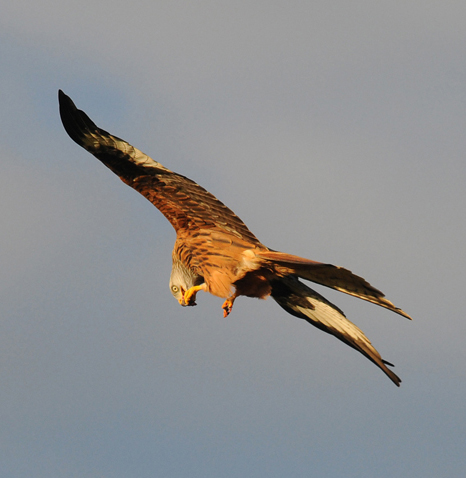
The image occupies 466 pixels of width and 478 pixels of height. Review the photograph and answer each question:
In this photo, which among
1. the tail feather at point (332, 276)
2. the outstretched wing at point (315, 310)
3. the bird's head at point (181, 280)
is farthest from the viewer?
the bird's head at point (181, 280)

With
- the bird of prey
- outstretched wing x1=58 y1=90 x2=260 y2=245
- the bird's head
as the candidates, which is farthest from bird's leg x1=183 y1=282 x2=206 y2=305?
outstretched wing x1=58 y1=90 x2=260 y2=245

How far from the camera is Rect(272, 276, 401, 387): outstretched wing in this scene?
1137cm

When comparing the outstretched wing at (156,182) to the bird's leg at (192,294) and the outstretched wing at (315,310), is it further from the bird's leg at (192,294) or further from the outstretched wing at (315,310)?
the outstretched wing at (315,310)

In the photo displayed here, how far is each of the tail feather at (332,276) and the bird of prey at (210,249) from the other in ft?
0.13

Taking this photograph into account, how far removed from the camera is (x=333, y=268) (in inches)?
385

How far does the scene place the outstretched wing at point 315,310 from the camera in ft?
37.3

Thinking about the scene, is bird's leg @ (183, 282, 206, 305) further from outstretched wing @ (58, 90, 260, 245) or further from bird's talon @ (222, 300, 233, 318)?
outstretched wing @ (58, 90, 260, 245)

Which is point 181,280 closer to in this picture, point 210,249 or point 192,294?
point 192,294

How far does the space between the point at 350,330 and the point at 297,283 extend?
1.12 m

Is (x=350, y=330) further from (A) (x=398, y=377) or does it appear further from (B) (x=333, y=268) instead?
(B) (x=333, y=268)

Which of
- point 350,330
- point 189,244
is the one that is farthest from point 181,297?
point 350,330

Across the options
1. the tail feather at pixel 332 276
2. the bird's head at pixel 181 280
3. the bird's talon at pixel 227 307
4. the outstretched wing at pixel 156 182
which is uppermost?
the outstretched wing at pixel 156 182

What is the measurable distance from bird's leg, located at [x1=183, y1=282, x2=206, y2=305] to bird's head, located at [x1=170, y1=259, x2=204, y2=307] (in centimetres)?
10

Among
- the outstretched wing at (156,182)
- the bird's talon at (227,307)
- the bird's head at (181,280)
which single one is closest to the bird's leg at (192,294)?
the bird's head at (181,280)
